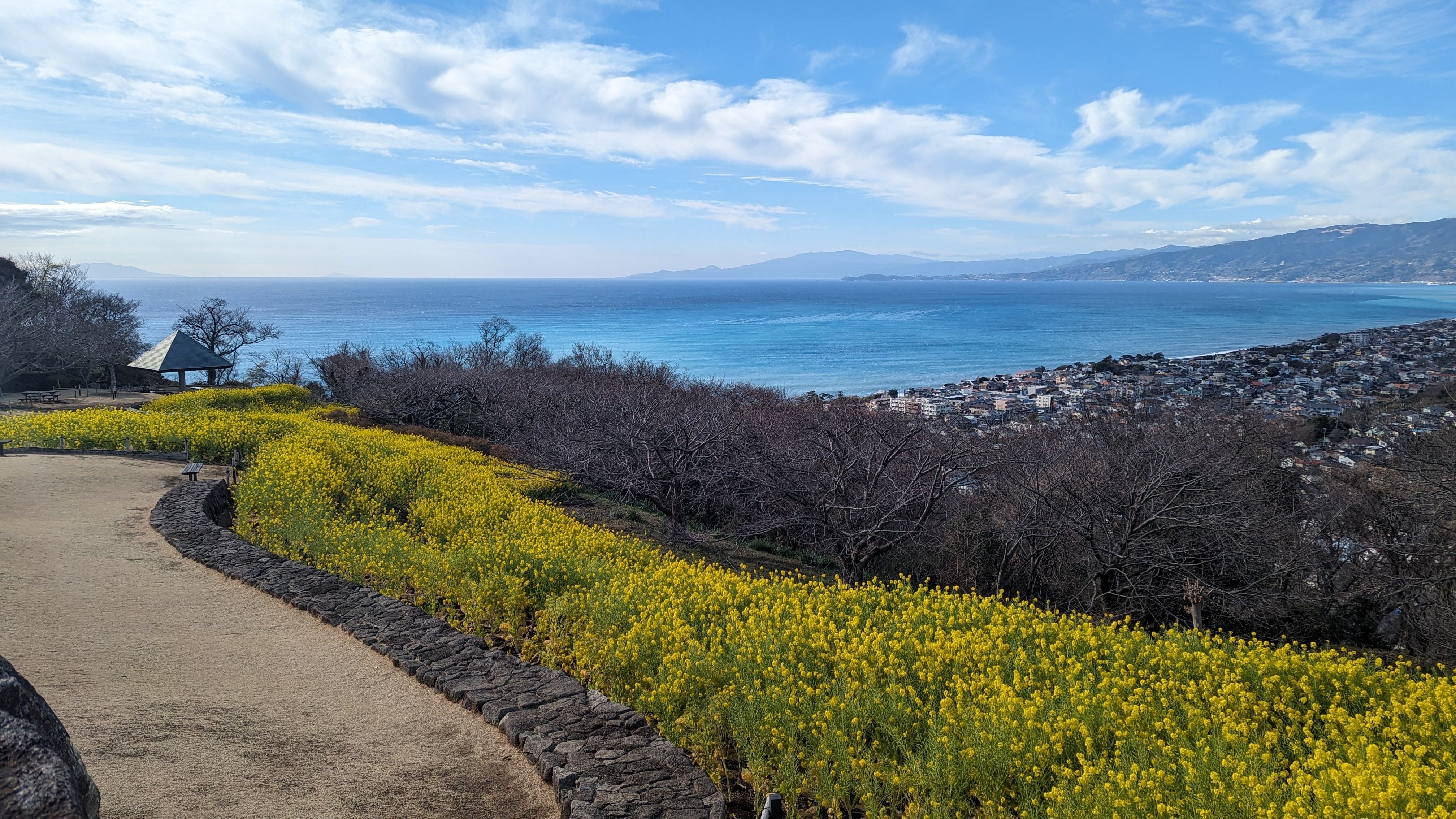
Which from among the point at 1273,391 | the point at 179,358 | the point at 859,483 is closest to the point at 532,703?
the point at 859,483

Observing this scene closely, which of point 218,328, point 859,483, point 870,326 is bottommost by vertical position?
point 859,483

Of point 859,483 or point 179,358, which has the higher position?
point 179,358

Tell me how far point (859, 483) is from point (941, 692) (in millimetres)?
9232

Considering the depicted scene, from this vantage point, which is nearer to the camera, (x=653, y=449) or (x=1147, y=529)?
(x=1147, y=529)

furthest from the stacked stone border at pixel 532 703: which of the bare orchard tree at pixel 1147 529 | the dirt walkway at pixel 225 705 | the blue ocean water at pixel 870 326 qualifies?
the blue ocean water at pixel 870 326

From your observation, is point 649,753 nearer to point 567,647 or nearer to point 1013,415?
point 567,647

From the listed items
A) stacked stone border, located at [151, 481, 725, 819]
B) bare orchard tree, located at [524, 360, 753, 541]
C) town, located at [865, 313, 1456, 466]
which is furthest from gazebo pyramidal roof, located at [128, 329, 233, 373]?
stacked stone border, located at [151, 481, 725, 819]

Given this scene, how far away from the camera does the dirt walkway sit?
183 inches

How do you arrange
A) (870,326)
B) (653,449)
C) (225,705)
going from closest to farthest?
(225,705)
(653,449)
(870,326)

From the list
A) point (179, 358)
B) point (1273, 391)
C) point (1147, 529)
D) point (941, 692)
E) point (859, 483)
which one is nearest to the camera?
point (941, 692)

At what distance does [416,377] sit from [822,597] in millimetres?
25566

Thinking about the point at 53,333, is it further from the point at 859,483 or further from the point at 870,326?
the point at 870,326

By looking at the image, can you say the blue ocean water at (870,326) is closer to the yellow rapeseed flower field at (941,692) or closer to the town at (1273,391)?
the town at (1273,391)

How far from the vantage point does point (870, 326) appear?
108000mm
